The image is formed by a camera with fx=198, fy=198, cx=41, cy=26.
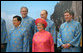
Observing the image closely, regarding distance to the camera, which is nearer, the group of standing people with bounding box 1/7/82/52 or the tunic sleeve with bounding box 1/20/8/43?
the group of standing people with bounding box 1/7/82/52

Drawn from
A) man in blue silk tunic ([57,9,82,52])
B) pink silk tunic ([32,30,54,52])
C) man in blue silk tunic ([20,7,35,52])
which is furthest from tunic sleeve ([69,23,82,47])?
man in blue silk tunic ([20,7,35,52])


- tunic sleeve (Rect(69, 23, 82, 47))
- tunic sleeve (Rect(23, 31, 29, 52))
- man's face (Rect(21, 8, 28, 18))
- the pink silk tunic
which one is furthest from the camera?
man's face (Rect(21, 8, 28, 18))

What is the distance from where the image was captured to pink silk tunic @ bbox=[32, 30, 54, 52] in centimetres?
449

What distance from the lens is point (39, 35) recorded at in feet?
15.0

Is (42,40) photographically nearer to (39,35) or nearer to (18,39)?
(39,35)

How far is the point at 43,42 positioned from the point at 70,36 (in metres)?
0.68

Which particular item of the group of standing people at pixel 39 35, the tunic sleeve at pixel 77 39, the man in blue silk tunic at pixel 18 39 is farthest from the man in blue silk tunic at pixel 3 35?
the tunic sleeve at pixel 77 39

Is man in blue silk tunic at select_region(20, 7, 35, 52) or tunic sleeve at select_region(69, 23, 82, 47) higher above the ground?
man in blue silk tunic at select_region(20, 7, 35, 52)

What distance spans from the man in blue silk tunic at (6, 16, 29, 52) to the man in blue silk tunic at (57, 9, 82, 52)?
80 centimetres

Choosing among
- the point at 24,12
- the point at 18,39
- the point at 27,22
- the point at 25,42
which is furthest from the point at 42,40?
the point at 24,12

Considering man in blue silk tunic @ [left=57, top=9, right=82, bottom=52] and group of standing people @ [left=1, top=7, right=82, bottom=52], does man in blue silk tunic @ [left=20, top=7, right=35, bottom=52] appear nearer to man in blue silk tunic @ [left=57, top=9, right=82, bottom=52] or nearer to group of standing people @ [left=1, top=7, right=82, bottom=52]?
group of standing people @ [left=1, top=7, right=82, bottom=52]

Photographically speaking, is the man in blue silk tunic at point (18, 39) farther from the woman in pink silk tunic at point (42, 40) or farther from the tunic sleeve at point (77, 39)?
the tunic sleeve at point (77, 39)

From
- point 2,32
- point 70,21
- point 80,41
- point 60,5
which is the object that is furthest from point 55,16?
point 2,32

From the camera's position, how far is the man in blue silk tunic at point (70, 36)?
463 centimetres
